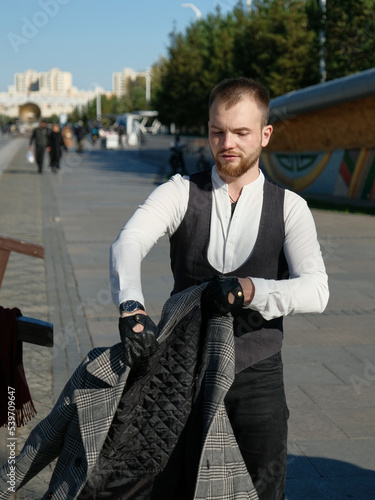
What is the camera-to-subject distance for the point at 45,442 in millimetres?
2156

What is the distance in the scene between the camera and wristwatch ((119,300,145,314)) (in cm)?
196

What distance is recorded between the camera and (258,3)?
27141mm

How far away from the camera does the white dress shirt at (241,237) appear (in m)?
2.14

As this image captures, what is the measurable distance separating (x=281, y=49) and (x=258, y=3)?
2.90 meters

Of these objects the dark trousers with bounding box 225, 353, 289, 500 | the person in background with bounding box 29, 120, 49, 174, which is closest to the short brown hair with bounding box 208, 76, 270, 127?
the dark trousers with bounding box 225, 353, 289, 500

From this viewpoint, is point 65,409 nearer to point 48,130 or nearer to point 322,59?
point 322,59

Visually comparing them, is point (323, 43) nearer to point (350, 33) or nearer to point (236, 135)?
point (350, 33)

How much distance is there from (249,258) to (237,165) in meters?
0.28

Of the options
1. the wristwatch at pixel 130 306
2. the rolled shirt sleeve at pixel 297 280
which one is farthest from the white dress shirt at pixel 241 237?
the wristwatch at pixel 130 306

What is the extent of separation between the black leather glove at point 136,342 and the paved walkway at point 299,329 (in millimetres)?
651

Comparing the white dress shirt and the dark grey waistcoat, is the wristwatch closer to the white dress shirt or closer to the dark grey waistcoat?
the white dress shirt

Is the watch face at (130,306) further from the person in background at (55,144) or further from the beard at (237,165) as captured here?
the person in background at (55,144)

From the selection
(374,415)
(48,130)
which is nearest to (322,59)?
(48,130)

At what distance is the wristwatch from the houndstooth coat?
0.38ft
